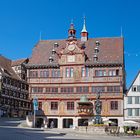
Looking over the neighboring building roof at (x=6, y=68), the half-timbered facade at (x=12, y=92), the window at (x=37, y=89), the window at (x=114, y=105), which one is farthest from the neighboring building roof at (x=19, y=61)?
the window at (x=114, y=105)

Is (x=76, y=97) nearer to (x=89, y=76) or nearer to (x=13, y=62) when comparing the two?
(x=89, y=76)

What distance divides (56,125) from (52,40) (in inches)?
708

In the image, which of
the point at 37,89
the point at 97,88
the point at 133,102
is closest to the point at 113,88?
the point at 97,88

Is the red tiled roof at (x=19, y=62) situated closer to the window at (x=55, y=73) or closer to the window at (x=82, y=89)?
the window at (x=55, y=73)

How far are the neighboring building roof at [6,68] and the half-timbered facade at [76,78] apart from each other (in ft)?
10.1

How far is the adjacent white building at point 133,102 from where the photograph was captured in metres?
66.8

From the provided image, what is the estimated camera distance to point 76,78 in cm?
7044

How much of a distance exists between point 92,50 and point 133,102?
12836mm

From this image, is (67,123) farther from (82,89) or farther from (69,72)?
(69,72)

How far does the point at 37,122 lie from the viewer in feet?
227

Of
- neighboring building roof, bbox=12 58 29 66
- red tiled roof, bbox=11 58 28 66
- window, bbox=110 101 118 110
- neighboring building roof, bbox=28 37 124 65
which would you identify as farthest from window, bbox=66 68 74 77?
red tiled roof, bbox=11 58 28 66

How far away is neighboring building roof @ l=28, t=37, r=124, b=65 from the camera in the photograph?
70.0 meters

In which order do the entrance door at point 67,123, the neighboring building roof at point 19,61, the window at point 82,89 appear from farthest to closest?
the neighboring building roof at point 19,61
the entrance door at point 67,123
the window at point 82,89

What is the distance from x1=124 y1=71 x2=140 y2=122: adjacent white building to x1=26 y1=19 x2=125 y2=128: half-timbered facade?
1.07 meters
